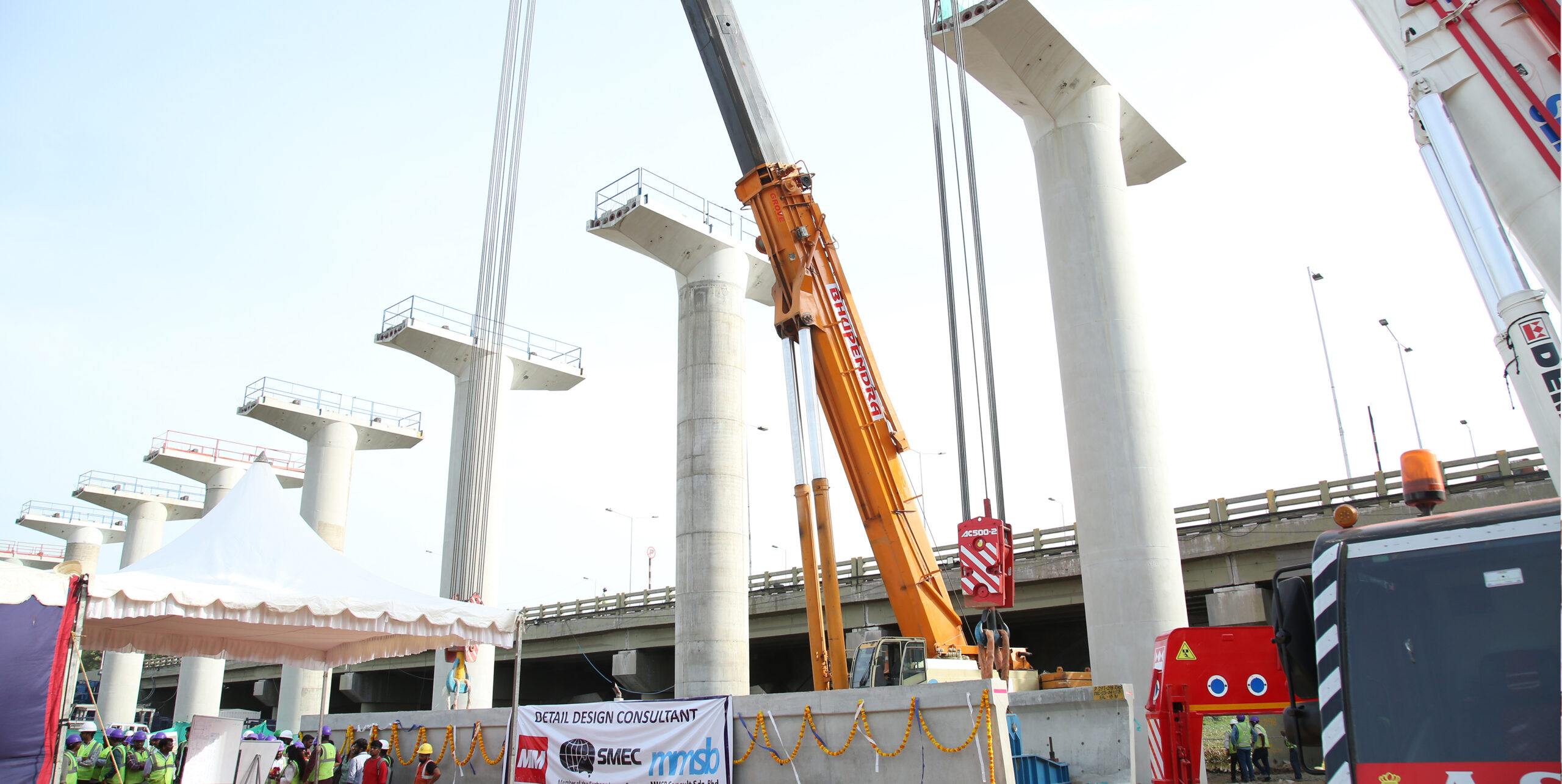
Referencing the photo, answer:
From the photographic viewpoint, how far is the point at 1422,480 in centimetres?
613

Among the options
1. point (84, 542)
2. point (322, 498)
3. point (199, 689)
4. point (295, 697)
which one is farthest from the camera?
point (84, 542)

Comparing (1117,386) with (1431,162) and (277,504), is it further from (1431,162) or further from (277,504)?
(277,504)

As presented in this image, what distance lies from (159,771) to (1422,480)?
12975 millimetres

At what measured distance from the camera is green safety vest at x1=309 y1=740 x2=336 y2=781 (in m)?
12.8

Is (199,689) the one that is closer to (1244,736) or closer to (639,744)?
(639,744)

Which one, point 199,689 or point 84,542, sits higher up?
point 84,542

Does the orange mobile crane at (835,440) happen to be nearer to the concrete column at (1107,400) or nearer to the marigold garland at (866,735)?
the marigold garland at (866,735)

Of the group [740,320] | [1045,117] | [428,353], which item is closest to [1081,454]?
[1045,117]

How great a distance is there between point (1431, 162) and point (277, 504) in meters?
13.0

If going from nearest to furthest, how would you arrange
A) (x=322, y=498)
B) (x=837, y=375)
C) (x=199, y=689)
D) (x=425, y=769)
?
(x=425, y=769)
(x=837, y=375)
(x=199, y=689)
(x=322, y=498)

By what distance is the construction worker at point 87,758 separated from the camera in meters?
11.6

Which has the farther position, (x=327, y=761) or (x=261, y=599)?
(x=327, y=761)

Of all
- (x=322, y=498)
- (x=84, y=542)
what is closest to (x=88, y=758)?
(x=322, y=498)

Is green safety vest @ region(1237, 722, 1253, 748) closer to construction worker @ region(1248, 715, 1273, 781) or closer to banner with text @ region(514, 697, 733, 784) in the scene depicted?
construction worker @ region(1248, 715, 1273, 781)
